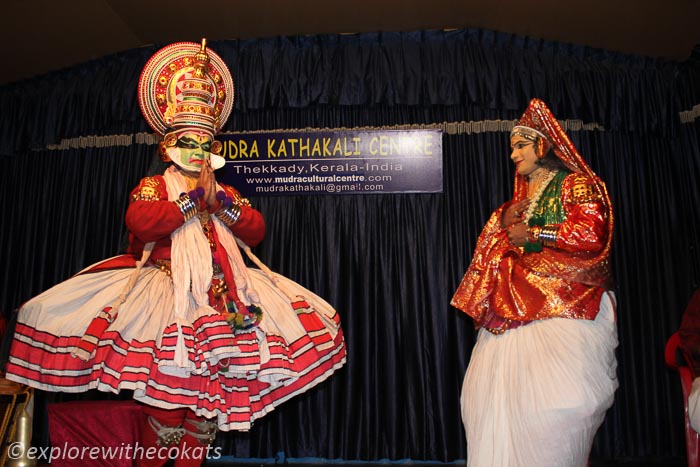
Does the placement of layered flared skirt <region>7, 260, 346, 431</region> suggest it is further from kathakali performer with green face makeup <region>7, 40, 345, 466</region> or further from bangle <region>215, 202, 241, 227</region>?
bangle <region>215, 202, 241, 227</region>

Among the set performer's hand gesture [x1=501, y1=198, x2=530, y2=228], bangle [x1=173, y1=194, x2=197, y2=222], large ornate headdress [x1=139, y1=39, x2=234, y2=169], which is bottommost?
bangle [x1=173, y1=194, x2=197, y2=222]

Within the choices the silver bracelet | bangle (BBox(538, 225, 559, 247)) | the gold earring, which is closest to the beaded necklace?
bangle (BBox(538, 225, 559, 247))

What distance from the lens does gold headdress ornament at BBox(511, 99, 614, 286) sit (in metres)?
2.82

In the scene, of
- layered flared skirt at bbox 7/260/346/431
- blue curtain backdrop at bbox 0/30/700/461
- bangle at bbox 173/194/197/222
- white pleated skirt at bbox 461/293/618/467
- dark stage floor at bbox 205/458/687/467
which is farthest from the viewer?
blue curtain backdrop at bbox 0/30/700/461

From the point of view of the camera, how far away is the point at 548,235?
9.27 ft

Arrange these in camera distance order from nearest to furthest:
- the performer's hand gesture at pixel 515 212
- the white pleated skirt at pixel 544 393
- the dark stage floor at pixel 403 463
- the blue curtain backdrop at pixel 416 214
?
the white pleated skirt at pixel 544 393 < the performer's hand gesture at pixel 515 212 < the dark stage floor at pixel 403 463 < the blue curtain backdrop at pixel 416 214

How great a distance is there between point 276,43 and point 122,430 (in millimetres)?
Answer: 2939

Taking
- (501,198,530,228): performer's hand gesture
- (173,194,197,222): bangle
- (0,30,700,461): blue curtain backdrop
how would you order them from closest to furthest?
(173,194,197,222): bangle
(501,198,530,228): performer's hand gesture
(0,30,700,461): blue curtain backdrop

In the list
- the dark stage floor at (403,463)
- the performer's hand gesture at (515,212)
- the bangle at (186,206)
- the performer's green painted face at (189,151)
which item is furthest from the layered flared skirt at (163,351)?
the dark stage floor at (403,463)

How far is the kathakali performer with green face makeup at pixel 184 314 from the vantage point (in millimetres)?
2439

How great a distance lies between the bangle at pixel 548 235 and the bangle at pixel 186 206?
155 centimetres

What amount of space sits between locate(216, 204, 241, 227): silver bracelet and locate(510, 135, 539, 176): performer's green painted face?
1394mm

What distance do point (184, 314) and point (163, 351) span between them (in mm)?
180

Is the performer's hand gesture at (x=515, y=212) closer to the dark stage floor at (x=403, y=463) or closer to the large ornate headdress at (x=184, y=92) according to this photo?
the large ornate headdress at (x=184, y=92)
